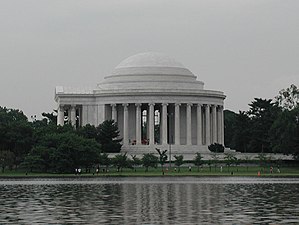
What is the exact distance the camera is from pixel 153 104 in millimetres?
160125

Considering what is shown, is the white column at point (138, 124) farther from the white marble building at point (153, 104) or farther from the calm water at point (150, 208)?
the calm water at point (150, 208)

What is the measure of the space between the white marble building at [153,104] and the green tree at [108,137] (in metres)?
6.77

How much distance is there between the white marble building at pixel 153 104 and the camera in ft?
526

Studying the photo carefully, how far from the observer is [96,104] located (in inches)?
6481

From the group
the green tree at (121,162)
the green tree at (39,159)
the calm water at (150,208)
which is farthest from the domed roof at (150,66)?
the calm water at (150,208)

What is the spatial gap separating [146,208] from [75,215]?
5.60 meters

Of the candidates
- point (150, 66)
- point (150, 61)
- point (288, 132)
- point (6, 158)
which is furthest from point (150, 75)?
point (6, 158)

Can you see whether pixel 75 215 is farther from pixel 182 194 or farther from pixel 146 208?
pixel 182 194

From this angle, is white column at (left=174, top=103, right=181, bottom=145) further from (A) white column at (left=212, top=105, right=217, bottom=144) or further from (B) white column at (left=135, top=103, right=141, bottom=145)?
(A) white column at (left=212, top=105, right=217, bottom=144)

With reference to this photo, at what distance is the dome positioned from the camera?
164m

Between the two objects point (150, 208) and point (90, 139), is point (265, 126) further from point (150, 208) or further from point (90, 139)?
point (150, 208)

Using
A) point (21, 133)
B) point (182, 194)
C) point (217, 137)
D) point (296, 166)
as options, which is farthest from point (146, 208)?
point (217, 137)

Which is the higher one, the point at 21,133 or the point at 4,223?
the point at 21,133

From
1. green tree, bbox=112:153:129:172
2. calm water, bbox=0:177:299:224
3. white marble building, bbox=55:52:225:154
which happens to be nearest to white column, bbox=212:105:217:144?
white marble building, bbox=55:52:225:154
